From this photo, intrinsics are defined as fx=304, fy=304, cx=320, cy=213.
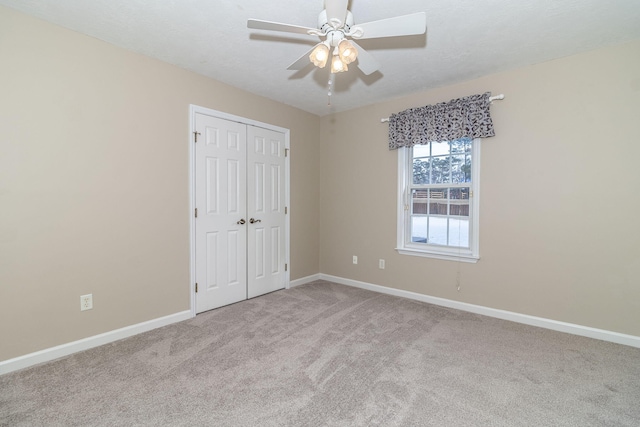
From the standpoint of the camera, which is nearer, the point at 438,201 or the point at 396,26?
the point at 396,26

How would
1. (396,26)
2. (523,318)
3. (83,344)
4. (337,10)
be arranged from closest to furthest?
(337,10) < (396,26) < (83,344) < (523,318)

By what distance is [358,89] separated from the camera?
140 inches

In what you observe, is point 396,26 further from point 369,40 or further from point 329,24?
point 369,40

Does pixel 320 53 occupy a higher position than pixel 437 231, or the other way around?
pixel 320 53

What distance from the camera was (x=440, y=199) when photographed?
11.8 ft

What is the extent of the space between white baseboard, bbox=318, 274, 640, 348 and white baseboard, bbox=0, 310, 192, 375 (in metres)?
2.49

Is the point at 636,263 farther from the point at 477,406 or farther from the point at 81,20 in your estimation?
the point at 81,20

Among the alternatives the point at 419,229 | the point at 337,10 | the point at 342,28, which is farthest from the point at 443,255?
the point at 337,10

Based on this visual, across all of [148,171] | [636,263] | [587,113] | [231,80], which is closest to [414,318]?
[636,263]

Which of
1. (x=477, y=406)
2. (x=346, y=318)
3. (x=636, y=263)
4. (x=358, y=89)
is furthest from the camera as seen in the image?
(x=358, y=89)

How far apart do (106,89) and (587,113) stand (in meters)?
4.20

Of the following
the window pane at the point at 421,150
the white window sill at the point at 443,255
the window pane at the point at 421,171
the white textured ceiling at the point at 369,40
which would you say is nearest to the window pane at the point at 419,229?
the white window sill at the point at 443,255

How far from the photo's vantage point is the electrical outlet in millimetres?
2482

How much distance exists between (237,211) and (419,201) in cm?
222
